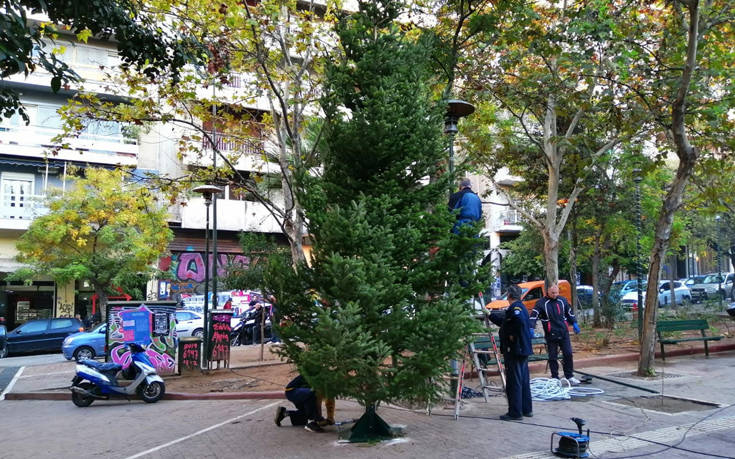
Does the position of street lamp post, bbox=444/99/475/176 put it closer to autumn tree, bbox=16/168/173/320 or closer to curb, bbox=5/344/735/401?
curb, bbox=5/344/735/401

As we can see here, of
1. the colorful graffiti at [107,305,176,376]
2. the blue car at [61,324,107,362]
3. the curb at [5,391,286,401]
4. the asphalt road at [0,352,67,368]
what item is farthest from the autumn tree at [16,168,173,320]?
the curb at [5,391,286,401]

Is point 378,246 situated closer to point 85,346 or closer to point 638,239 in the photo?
point 85,346

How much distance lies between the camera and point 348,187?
7.08 metres

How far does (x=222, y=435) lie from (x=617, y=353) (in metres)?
10.3

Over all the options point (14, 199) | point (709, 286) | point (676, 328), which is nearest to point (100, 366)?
point (676, 328)

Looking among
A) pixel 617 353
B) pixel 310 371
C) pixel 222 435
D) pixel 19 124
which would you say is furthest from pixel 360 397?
pixel 19 124

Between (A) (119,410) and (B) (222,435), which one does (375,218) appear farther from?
(A) (119,410)

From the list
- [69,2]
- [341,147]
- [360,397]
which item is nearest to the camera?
[360,397]

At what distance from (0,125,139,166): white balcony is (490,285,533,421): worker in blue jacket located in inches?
886

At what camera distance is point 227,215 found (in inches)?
1234

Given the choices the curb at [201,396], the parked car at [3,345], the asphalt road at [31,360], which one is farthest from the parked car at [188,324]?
the curb at [201,396]

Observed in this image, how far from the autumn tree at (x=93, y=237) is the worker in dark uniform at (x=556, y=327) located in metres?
18.7

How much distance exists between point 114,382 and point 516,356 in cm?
771

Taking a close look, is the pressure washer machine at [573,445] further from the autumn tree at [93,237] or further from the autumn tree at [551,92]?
the autumn tree at [93,237]
